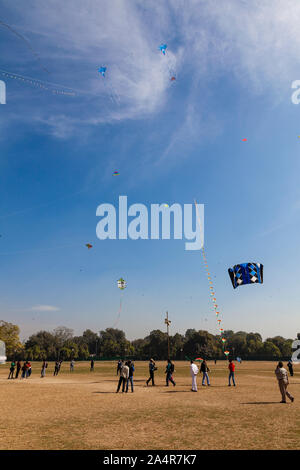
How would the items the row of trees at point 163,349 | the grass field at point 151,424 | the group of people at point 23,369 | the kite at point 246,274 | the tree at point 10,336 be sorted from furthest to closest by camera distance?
the row of trees at point 163,349 → the tree at point 10,336 → the group of people at point 23,369 → the kite at point 246,274 → the grass field at point 151,424

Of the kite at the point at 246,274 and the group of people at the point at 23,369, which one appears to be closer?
the kite at the point at 246,274

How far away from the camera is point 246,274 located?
28.1 meters

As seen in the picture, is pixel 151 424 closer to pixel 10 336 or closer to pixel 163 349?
pixel 10 336

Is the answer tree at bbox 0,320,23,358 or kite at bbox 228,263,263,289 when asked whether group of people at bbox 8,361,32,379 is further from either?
tree at bbox 0,320,23,358

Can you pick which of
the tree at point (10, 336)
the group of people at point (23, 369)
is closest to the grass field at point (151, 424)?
the group of people at point (23, 369)

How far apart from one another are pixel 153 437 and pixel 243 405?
7409 millimetres

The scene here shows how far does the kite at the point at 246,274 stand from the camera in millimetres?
27781

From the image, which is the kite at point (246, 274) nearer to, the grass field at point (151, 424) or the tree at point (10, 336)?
the grass field at point (151, 424)

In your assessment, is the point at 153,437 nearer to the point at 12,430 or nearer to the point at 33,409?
the point at 12,430

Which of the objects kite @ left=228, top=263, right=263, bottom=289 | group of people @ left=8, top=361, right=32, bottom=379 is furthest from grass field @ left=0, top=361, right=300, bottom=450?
group of people @ left=8, top=361, right=32, bottom=379

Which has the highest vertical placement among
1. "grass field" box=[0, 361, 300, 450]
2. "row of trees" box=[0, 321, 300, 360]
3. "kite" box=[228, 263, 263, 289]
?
"kite" box=[228, 263, 263, 289]

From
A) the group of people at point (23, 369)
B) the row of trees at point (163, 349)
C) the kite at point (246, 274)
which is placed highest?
the kite at point (246, 274)

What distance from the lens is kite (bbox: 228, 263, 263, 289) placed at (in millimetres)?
27781

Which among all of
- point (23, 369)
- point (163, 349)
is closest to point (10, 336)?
point (23, 369)
